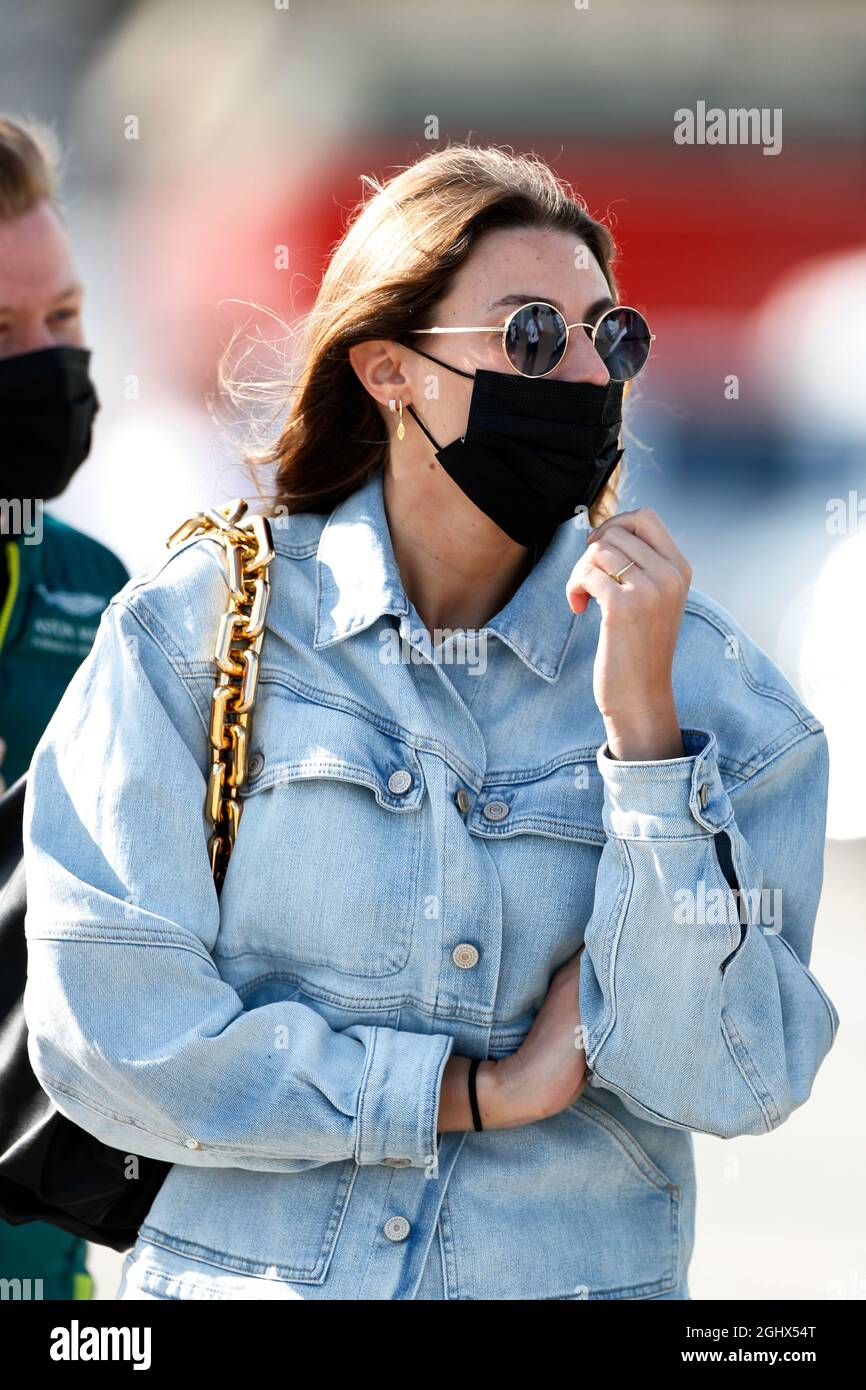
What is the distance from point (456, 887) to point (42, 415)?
1.68 m

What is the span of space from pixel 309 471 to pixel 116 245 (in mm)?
4017

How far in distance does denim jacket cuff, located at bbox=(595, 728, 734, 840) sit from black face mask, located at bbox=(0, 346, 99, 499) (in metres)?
1.73

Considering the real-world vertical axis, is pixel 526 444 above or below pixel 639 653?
above

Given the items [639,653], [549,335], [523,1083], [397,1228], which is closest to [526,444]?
[549,335]

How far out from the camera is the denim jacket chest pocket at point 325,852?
1778 millimetres

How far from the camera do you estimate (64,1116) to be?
1809 millimetres

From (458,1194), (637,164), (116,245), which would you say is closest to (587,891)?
(458,1194)

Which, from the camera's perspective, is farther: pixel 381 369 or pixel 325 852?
pixel 381 369

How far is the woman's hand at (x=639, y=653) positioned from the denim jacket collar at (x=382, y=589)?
0.18m

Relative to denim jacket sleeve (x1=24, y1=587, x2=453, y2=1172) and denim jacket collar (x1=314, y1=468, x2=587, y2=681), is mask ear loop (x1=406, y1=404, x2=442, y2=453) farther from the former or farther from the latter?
denim jacket sleeve (x1=24, y1=587, x2=453, y2=1172)
